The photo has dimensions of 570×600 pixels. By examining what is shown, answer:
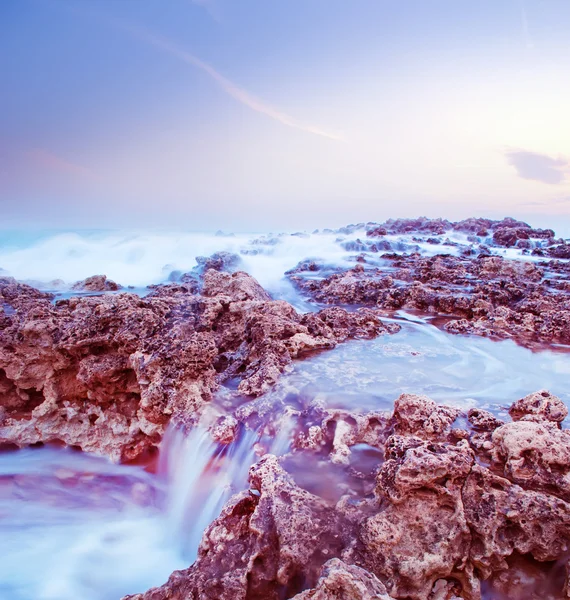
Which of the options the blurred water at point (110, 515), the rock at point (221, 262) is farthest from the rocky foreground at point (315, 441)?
the rock at point (221, 262)

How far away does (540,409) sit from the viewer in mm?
3455

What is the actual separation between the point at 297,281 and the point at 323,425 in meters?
9.78

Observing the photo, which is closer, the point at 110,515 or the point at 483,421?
the point at 483,421

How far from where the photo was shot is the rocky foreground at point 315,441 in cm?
219

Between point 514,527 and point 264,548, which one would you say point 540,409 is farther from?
point 264,548

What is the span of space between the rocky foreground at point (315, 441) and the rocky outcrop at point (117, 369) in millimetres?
19

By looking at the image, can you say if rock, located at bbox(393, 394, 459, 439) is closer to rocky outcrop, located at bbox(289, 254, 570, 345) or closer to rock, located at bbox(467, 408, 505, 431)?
rock, located at bbox(467, 408, 505, 431)

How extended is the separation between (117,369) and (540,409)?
4.35 m

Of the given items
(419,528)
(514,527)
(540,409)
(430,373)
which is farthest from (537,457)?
(430,373)

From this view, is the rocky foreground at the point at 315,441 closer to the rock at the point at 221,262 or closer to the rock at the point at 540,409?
the rock at the point at 540,409

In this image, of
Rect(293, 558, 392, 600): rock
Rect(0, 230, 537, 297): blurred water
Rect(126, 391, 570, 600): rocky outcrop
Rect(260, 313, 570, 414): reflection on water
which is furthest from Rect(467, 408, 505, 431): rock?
Rect(0, 230, 537, 297): blurred water

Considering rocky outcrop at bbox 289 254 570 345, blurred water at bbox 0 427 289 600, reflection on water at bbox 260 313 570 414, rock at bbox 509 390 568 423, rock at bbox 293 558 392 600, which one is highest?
rocky outcrop at bbox 289 254 570 345

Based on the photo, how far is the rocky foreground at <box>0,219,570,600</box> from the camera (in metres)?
2.19

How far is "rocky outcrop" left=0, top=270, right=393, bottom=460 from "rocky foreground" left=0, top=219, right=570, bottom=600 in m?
0.02
